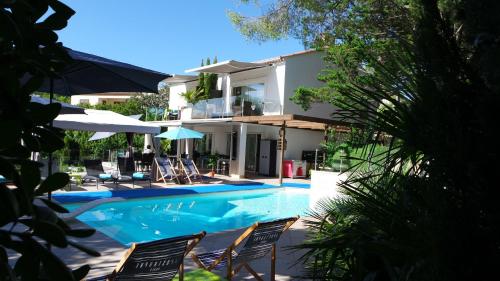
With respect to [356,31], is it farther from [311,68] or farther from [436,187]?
[311,68]

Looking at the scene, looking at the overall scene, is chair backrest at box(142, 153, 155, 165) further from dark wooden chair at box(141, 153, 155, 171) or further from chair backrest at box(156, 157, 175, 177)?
chair backrest at box(156, 157, 175, 177)

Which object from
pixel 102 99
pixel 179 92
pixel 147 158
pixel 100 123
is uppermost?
pixel 102 99

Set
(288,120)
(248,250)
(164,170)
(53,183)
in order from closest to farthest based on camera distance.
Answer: (53,183)
(248,250)
(164,170)
(288,120)

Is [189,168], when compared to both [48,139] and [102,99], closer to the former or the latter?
[48,139]

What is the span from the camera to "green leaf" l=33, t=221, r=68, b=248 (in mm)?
808

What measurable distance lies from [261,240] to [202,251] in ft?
7.02

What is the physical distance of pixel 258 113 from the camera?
2195 centimetres

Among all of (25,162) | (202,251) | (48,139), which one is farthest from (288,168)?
(25,162)

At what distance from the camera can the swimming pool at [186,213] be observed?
9820 millimetres

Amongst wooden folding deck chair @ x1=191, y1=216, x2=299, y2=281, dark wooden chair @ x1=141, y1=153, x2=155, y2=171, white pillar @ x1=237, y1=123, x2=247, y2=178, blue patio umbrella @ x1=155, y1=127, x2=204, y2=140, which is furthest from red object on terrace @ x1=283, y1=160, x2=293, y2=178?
wooden folding deck chair @ x1=191, y1=216, x2=299, y2=281

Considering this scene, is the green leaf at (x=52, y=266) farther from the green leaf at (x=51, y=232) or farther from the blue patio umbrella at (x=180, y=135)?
the blue patio umbrella at (x=180, y=135)

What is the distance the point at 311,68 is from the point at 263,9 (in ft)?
33.4

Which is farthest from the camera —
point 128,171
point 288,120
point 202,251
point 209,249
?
point 288,120

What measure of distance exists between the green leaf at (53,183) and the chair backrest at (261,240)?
392 cm
